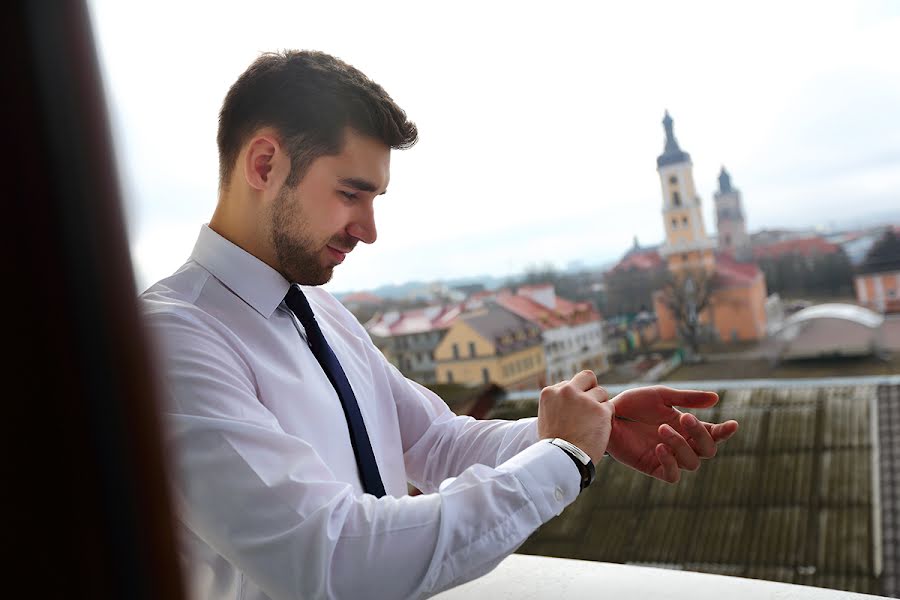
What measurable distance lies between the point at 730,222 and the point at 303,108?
6542 millimetres

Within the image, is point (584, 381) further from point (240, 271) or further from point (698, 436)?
point (240, 271)

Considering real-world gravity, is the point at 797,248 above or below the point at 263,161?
below

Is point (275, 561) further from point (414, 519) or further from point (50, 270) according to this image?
point (50, 270)

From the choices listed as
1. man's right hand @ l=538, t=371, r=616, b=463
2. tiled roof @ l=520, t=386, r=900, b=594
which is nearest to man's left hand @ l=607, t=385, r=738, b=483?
man's right hand @ l=538, t=371, r=616, b=463

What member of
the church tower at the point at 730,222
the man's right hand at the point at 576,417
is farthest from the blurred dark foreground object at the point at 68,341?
the church tower at the point at 730,222

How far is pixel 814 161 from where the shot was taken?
793 centimetres

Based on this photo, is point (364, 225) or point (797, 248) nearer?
point (364, 225)

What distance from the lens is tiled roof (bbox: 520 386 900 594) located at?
14.4ft

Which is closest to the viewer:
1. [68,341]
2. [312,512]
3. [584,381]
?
[68,341]

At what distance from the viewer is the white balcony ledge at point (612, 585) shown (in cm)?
151

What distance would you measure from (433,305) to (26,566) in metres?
6.42

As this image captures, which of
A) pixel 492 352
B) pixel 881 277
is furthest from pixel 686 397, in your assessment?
pixel 881 277

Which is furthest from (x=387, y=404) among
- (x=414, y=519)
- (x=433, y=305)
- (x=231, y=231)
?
(x=433, y=305)

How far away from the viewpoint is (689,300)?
6812 mm
